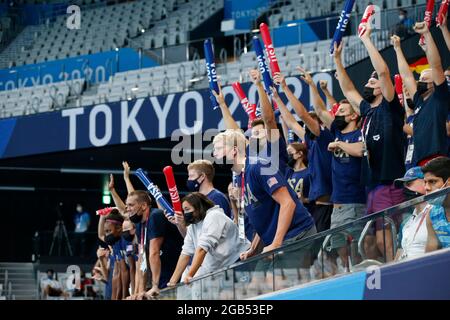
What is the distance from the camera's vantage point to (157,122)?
660 inches

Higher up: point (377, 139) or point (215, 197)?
point (377, 139)

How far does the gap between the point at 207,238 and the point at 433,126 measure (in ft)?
5.46

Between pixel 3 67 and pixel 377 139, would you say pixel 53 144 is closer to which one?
pixel 3 67

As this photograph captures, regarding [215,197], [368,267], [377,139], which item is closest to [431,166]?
[368,267]

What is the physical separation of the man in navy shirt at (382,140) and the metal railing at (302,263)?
112 cm

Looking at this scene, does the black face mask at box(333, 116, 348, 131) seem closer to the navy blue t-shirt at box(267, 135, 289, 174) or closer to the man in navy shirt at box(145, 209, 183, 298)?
the navy blue t-shirt at box(267, 135, 289, 174)

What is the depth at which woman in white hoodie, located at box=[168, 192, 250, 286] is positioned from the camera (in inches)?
275

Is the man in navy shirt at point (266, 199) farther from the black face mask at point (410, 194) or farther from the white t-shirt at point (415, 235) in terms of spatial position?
the white t-shirt at point (415, 235)

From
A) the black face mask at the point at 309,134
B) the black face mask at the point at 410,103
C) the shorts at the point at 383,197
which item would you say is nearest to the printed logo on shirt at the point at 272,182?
the shorts at the point at 383,197

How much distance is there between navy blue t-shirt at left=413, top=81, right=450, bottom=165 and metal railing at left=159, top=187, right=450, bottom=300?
1.32 m

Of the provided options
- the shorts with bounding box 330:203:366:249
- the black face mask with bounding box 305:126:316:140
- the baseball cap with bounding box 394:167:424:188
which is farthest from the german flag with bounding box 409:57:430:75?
the baseball cap with bounding box 394:167:424:188

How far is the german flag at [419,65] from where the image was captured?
45.0 feet

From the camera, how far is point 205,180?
7.70m
